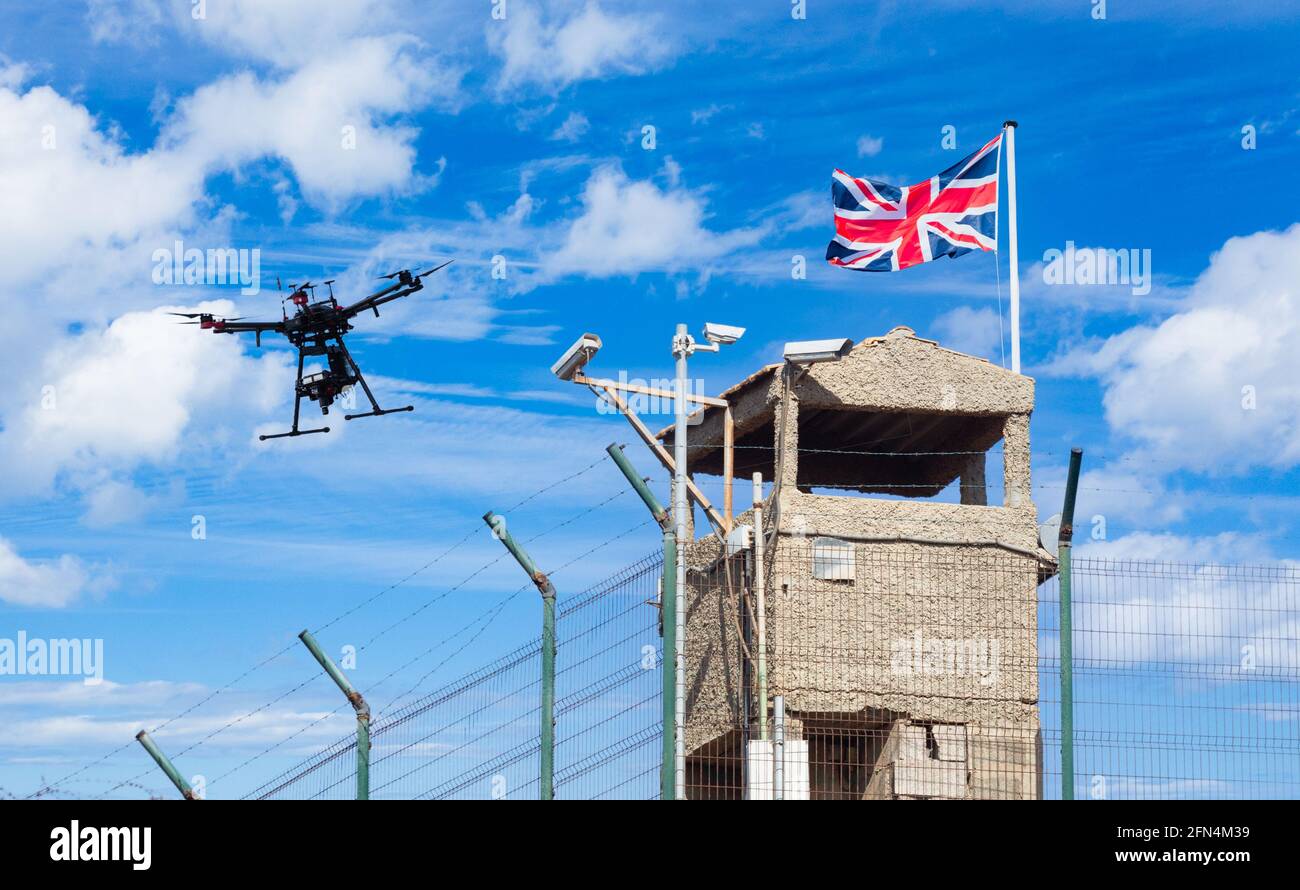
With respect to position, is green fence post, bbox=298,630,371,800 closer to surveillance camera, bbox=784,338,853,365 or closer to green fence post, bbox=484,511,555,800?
green fence post, bbox=484,511,555,800

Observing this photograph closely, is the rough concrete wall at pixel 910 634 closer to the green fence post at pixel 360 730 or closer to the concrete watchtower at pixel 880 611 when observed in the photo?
the concrete watchtower at pixel 880 611

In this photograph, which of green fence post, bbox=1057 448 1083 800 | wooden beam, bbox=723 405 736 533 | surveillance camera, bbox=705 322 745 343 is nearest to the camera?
green fence post, bbox=1057 448 1083 800

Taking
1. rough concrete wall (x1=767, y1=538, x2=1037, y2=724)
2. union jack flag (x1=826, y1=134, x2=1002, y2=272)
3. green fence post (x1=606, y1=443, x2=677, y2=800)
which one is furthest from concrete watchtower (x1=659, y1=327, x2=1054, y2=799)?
green fence post (x1=606, y1=443, x2=677, y2=800)

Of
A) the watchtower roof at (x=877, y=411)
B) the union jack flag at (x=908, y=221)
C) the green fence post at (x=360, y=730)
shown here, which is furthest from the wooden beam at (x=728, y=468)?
the green fence post at (x=360, y=730)

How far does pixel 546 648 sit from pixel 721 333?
162 inches

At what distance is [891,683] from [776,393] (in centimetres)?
339

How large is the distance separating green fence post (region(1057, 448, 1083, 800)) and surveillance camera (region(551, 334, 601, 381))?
5380 millimetres

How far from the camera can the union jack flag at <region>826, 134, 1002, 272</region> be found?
18969mm

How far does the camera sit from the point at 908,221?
62.5 ft

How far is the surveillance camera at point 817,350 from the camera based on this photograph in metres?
16.8

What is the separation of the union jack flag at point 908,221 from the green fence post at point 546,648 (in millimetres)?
7647

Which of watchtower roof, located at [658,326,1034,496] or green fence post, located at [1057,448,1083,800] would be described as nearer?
green fence post, located at [1057,448,1083,800]

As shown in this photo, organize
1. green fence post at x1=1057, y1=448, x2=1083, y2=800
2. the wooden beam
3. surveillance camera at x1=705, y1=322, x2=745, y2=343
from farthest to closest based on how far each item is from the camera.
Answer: the wooden beam < surveillance camera at x1=705, y1=322, x2=745, y2=343 < green fence post at x1=1057, y1=448, x2=1083, y2=800
